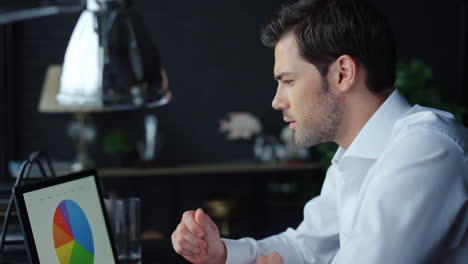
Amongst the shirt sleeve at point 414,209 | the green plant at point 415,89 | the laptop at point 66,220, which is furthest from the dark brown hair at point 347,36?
the green plant at point 415,89

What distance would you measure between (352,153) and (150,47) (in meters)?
0.69

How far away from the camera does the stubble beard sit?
1571 millimetres

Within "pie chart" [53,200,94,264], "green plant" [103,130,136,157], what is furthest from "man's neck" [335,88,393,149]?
"green plant" [103,130,136,157]

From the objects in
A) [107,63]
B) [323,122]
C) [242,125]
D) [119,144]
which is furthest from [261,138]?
[323,122]

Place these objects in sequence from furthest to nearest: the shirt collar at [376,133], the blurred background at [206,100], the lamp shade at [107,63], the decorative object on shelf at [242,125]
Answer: the decorative object on shelf at [242,125], the blurred background at [206,100], the lamp shade at [107,63], the shirt collar at [376,133]

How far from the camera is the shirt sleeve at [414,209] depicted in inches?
48.1

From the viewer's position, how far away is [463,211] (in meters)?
1.26

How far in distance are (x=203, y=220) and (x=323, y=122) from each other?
15.4 inches

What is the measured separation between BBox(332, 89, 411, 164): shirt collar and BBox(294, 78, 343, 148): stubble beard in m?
0.08

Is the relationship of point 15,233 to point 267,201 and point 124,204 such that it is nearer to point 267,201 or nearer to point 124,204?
point 124,204

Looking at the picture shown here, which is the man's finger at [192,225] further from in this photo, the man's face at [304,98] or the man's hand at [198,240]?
the man's face at [304,98]

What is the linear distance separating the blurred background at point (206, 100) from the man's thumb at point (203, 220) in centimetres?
352

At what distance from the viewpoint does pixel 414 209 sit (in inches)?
48.0

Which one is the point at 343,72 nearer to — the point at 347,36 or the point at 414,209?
the point at 347,36
